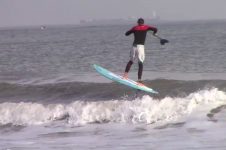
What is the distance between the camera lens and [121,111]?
13.0 metres

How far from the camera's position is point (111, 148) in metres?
9.52

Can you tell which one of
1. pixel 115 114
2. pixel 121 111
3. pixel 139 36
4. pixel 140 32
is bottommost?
pixel 115 114

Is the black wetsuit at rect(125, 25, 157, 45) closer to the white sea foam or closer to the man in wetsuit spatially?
the man in wetsuit

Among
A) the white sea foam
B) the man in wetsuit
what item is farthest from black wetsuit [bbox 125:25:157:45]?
the white sea foam

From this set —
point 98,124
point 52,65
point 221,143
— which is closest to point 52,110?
point 98,124

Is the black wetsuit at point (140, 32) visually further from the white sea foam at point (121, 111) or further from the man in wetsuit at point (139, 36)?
the white sea foam at point (121, 111)

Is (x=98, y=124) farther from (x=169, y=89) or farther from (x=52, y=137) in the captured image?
(x=169, y=89)

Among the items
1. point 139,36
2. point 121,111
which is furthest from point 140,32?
point 121,111

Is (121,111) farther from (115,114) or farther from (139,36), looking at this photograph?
(139,36)

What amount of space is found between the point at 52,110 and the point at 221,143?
659cm

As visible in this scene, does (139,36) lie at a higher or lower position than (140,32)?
lower

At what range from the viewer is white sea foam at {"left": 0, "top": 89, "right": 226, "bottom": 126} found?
12.6 meters

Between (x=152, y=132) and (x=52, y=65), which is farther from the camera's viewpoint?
(x=52, y=65)

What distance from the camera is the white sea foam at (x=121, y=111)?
41.2 feet
